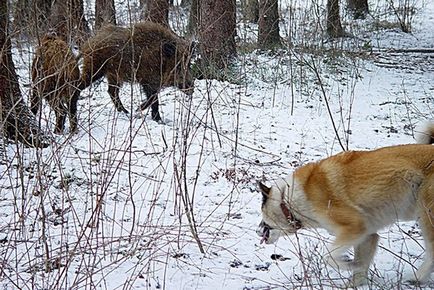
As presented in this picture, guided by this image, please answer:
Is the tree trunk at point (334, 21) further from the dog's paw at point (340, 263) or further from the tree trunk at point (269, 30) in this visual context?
the dog's paw at point (340, 263)

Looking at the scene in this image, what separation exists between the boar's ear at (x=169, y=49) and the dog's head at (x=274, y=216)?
438 centimetres

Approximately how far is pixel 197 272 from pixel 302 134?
4.11 metres

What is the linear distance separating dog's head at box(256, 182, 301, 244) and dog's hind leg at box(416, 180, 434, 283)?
87 cm

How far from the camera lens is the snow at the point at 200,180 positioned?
11.7ft

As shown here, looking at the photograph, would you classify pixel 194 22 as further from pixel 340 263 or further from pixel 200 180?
pixel 340 263

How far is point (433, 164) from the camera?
138 inches

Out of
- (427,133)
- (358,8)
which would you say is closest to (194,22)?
(427,133)

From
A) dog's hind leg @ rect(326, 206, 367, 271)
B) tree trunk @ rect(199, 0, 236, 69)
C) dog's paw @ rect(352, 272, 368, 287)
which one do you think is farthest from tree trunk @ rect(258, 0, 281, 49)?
dog's paw @ rect(352, 272, 368, 287)

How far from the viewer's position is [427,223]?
348 cm

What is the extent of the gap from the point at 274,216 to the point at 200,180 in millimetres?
1760

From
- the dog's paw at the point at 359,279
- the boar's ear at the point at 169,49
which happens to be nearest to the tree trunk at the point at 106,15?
the boar's ear at the point at 169,49

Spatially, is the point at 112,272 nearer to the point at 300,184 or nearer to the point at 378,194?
the point at 300,184

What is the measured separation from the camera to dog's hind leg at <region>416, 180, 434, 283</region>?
11.3ft

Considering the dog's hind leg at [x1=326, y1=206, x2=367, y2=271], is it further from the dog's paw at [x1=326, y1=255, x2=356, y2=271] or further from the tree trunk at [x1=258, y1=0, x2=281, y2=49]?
the tree trunk at [x1=258, y1=0, x2=281, y2=49]
